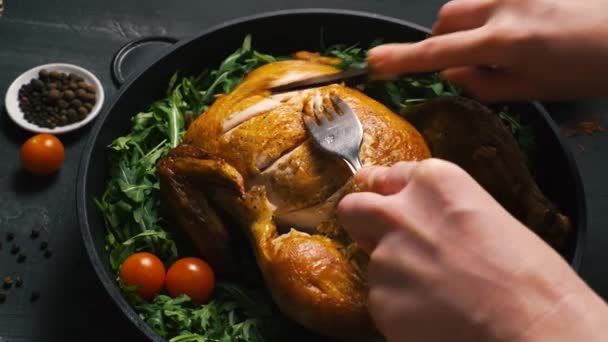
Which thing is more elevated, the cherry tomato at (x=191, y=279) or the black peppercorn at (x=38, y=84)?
the black peppercorn at (x=38, y=84)

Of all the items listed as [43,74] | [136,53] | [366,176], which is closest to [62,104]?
[43,74]

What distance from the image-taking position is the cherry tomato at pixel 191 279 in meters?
1.76

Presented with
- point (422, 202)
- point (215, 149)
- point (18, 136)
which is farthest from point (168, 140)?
point (422, 202)

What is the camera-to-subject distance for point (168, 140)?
2053 millimetres

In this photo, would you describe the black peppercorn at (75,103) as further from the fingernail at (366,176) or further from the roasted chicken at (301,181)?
the fingernail at (366,176)

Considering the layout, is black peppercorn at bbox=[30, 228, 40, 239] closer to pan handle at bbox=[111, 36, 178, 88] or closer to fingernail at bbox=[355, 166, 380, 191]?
pan handle at bbox=[111, 36, 178, 88]

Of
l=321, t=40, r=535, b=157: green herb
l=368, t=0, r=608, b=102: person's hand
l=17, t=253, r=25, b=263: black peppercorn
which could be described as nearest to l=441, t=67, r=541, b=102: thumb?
l=368, t=0, r=608, b=102: person's hand

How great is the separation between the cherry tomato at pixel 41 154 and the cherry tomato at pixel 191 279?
0.61m

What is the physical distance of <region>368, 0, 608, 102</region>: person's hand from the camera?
→ 4.33 feet

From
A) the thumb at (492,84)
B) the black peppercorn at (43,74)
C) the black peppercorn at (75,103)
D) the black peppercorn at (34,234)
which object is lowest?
the black peppercorn at (34,234)

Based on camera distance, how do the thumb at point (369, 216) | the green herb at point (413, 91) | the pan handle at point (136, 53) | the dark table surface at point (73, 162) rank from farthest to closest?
the pan handle at point (136, 53) → the green herb at point (413, 91) → the dark table surface at point (73, 162) → the thumb at point (369, 216)

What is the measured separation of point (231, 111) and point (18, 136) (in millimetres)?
912

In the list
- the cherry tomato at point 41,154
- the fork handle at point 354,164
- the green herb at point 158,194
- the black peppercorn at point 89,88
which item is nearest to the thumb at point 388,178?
the fork handle at point 354,164

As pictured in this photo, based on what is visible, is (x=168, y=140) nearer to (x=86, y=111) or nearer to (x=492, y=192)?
(x=86, y=111)
